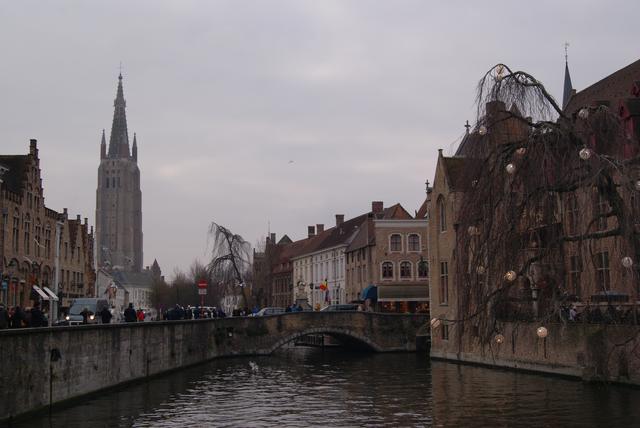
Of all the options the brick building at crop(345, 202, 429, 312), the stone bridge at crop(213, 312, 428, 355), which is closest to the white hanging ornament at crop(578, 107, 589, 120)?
the stone bridge at crop(213, 312, 428, 355)

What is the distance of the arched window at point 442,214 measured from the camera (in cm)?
4372

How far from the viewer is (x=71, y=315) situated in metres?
41.4

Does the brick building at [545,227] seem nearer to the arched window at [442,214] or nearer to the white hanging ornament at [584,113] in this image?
the white hanging ornament at [584,113]

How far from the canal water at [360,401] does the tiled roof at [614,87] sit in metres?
12.9

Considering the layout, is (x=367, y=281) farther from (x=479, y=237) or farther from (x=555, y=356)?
(x=479, y=237)

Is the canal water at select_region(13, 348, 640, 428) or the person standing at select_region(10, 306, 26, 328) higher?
Answer: the person standing at select_region(10, 306, 26, 328)

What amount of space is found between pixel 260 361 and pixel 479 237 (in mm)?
30848

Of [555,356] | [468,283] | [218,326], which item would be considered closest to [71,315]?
[218,326]

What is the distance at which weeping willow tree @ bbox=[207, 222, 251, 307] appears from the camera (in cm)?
6016

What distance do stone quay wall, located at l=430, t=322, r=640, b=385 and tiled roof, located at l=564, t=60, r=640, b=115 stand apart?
32.4 ft

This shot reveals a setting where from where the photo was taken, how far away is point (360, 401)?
2678 centimetres

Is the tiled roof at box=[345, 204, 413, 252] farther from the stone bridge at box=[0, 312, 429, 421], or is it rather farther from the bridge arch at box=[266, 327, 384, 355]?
the bridge arch at box=[266, 327, 384, 355]

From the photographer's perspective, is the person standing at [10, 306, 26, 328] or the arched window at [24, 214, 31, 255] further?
the arched window at [24, 214, 31, 255]

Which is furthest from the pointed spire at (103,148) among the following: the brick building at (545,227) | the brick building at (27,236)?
the brick building at (545,227)
